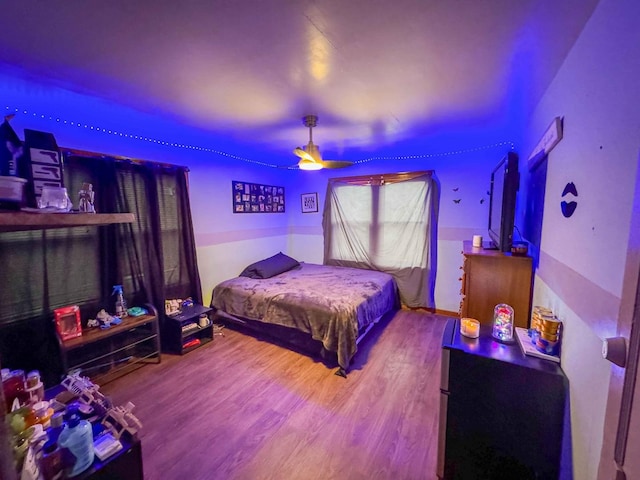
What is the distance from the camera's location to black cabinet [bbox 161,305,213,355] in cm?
271

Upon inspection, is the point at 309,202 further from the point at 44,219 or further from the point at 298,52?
the point at 44,219

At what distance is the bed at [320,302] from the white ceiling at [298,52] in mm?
1812

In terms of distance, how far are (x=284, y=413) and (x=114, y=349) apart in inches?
70.4

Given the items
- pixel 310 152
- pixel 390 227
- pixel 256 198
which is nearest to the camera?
pixel 310 152

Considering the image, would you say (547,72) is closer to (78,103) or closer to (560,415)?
(560,415)

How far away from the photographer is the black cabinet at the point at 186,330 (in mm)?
2711

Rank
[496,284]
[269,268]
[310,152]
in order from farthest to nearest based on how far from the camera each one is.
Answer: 1. [269,268]
2. [310,152]
3. [496,284]

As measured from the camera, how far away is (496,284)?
1832 millimetres

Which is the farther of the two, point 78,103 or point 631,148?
point 78,103

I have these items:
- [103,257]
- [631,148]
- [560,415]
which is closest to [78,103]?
[103,257]

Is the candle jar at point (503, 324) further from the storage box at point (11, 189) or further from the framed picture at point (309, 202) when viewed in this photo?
the framed picture at point (309, 202)

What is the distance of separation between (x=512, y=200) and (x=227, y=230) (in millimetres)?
3314

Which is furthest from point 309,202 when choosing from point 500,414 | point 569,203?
point 500,414

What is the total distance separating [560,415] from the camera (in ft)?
3.66
